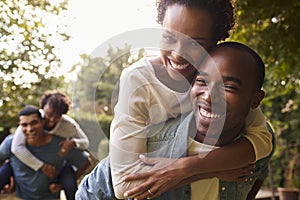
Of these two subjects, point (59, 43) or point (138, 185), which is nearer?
point (138, 185)

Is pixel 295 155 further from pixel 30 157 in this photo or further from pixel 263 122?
pixel 263 122

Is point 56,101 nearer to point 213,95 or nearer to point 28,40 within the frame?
point 28,40

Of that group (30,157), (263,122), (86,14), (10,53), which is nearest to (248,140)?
(263,122)

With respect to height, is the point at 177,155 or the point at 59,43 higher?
the point at 59,43

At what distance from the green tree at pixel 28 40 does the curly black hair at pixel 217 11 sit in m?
0.25

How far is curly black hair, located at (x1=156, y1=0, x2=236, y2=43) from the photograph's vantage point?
1.63 ft

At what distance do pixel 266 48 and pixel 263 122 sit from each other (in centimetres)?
62

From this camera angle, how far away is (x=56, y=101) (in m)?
1.06

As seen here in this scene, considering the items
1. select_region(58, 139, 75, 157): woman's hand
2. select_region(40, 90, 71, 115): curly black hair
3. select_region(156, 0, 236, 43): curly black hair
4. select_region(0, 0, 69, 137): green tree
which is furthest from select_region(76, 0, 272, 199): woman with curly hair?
select_region(40, 90, 71, 115): curly black hair

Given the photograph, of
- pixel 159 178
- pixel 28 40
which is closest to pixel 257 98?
pixel 159 178

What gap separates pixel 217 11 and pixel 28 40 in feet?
1.22

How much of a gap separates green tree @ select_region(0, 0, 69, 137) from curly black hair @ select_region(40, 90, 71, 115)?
204 millimetres

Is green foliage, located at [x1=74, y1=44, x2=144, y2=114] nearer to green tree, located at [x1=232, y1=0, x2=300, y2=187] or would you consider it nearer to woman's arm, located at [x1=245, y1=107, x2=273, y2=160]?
woman's arm, located at [x1=245, y1=107, x2=273, y2=160]

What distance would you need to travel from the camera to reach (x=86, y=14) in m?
0.67
